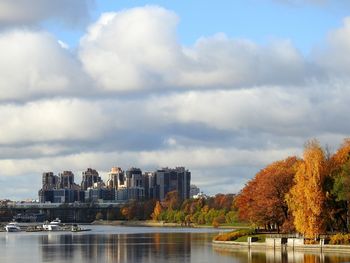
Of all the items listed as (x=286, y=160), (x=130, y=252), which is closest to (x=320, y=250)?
(x=130, y=252)

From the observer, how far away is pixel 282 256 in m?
98.6

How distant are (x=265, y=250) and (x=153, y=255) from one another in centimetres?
1590

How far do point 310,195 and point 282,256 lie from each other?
1643 cm

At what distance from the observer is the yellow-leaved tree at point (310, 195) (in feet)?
366

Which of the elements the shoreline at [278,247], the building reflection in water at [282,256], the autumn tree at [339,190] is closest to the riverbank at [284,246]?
the shoreline at [278,247]

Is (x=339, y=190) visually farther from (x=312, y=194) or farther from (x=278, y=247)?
(x=278, y=247)

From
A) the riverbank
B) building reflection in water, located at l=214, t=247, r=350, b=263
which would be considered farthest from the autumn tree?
building reflection in water, located at l=214, t=247, r=350, b=263

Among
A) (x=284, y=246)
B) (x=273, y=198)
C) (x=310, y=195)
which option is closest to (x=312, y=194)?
(x=310, y=195)

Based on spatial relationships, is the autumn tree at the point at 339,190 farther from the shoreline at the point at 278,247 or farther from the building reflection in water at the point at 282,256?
the building reflection in water at the point at 282,256

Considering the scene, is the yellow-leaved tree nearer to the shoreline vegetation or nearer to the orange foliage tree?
the shoreline vegetation

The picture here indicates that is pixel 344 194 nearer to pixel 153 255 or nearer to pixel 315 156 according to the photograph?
pixel 315 156

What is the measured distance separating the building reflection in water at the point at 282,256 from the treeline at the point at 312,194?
7.01 m

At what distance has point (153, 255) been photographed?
10569cm

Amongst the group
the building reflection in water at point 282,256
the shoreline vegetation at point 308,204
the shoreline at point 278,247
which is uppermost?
the shoreline vegetation at point 308,204
